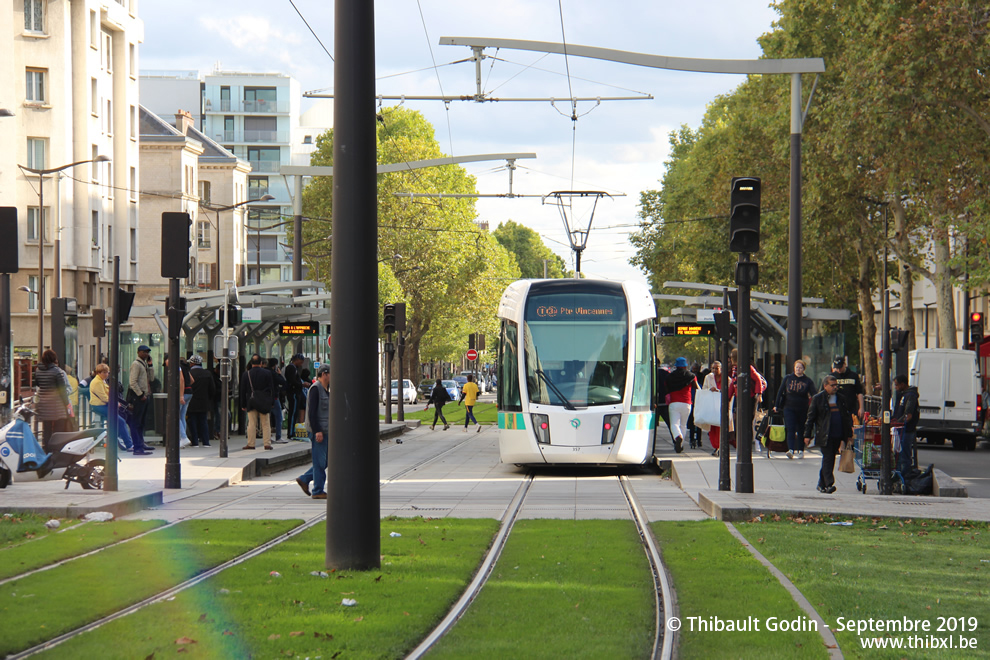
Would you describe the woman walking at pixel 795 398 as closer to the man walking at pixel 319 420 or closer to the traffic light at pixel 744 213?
the traffic light at pixel 744 213

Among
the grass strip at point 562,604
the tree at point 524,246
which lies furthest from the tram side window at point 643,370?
the tree at point 524,246

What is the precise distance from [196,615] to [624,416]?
13.0 m

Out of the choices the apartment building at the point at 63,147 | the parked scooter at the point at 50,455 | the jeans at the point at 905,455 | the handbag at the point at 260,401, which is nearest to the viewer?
the parked scooter at the point at 50,455

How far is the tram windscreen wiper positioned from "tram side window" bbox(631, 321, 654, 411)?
39.3 inches

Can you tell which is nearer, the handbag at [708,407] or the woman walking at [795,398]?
the woman walking at [795,398]

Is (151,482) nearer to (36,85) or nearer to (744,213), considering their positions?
(744,213)

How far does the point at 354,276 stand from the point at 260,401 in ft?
52.3

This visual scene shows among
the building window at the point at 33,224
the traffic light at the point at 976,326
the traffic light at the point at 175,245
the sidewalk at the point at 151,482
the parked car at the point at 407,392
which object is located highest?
the building window at the point at 33,224

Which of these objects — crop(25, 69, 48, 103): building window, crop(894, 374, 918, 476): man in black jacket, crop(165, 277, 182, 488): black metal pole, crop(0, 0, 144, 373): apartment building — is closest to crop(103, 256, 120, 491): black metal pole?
crop(165, 277, 182, 488): black metal pole

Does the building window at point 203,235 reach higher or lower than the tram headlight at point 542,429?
higher

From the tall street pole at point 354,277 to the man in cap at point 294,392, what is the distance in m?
19.2

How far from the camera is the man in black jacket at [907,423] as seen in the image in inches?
693

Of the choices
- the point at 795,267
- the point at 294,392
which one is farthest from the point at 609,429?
the point at 294,392

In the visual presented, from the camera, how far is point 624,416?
66.8 feet
